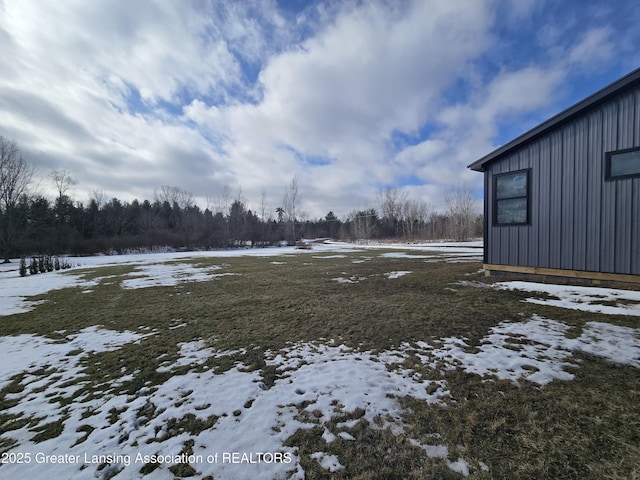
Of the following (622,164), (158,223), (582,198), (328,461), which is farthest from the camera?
(158,223)

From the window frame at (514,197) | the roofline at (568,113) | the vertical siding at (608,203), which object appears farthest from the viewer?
the window frame at (514,197)

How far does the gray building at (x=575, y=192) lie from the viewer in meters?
5.63

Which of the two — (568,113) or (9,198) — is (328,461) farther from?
(9,198)

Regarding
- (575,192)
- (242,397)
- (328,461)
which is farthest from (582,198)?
(242,397)

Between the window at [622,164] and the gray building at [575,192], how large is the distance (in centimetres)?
1

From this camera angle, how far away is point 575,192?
248 inches

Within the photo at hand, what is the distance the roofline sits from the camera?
18.2ft

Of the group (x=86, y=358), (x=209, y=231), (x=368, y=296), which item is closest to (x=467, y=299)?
(x=368, y=296)

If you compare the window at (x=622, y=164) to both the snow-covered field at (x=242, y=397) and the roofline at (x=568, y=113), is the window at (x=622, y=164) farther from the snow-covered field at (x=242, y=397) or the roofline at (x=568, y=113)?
the snow-covered field at (x=242, y=397)

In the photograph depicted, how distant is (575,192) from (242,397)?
8.25 meters

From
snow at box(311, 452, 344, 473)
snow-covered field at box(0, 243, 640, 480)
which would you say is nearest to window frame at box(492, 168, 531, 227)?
snow-covered field at box(0, 243, 640, 480)

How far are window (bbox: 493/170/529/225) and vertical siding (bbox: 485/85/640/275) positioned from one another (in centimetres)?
16

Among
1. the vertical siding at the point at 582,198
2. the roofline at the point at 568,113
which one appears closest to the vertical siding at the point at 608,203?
the vertical siding at the point at 582,198

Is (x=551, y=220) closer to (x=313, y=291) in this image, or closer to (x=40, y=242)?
(x=313, y=291)
